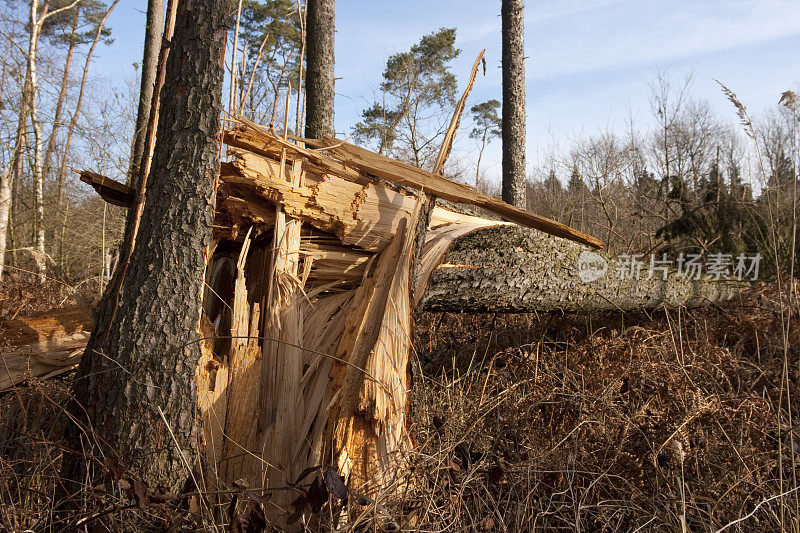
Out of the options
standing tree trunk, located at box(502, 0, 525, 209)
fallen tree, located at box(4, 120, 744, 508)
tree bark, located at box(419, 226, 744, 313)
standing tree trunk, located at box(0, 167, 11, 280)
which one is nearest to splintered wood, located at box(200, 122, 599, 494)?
fallen tree, located at box(4, 120, 744, 508)

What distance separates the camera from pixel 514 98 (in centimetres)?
744

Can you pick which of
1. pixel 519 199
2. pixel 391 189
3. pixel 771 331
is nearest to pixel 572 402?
pixel 391 189

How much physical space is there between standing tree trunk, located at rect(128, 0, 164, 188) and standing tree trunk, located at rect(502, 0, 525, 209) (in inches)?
208

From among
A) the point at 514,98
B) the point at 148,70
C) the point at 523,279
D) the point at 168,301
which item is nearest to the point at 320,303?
the point at 168,301

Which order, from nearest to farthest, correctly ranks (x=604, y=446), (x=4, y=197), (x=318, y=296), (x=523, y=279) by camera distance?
(x=604, y=446), (x=318, y=296), (x=523, y=279), (x=4, y=197)

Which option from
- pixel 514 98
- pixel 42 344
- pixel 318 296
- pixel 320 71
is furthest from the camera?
pixel 514 98

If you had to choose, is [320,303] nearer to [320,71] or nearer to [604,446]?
[604,446]

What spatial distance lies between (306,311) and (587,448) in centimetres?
171

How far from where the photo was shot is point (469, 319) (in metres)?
5.17

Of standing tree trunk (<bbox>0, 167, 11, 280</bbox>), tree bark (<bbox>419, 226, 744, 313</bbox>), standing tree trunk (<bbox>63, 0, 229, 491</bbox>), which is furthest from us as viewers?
standing tree trunk (<bbox>0, 167, 11, 280</bbox>)

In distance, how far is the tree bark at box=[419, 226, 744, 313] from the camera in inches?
136

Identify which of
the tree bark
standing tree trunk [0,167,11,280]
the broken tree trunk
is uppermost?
standing tree trunk [0,167,11,280]

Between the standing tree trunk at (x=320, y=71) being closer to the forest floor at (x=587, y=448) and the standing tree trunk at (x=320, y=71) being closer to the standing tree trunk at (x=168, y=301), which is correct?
the forest floor at (x=587, y=448)

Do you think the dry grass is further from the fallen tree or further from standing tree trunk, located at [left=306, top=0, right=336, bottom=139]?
standing tree trunk, located at [left=306, top=0, right=336, bottom=139]
